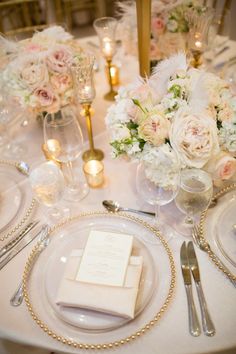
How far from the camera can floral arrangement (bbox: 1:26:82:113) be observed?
3.69 feet

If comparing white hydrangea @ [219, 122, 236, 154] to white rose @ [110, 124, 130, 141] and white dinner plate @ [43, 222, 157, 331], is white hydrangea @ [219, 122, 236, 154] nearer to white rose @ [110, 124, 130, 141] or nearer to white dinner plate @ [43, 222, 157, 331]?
white rose @ [110, 124, 130, 141]

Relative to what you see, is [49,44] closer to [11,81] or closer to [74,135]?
[11,81]

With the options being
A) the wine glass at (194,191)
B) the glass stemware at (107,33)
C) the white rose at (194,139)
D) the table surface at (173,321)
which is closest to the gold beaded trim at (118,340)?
the table surface at (173,321)

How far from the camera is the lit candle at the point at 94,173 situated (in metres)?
1.09

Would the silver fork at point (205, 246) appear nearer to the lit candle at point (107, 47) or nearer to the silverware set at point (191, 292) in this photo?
the silverware set at point (191, 292)

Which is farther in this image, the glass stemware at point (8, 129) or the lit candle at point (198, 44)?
the lit candle at point (198, 44)

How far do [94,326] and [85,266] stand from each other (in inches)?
5.7

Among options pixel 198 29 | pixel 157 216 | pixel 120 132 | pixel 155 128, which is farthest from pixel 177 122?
pixel 198 29

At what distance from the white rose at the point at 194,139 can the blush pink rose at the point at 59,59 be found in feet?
1.61

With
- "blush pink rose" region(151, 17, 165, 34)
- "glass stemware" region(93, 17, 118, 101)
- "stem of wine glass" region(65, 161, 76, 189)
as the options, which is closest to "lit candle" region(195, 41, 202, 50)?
"blush pink rose" region(151, 17, 165, 34)

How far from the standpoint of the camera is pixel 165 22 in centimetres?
137

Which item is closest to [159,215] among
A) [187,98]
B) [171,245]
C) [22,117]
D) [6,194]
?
[171,245]

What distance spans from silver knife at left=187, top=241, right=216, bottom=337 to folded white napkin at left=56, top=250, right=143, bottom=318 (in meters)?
0.15

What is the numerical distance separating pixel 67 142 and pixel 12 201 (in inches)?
10.7
